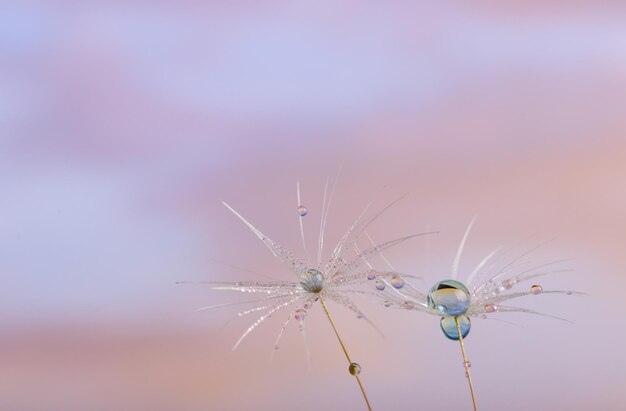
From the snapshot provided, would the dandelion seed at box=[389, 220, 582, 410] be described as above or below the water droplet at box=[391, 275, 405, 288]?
below

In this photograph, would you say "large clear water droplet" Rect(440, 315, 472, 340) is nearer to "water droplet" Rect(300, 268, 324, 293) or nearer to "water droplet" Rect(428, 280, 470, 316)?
"water droplet" Rect(428, 280, 470, 316)

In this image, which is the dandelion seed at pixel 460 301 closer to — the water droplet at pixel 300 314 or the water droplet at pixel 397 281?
the water droplet at pixel 397 281

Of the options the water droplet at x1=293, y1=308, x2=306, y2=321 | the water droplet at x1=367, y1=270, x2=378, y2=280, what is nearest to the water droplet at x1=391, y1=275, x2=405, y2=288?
the water droplet at x1=367, y1=270, x2=378, y2=280

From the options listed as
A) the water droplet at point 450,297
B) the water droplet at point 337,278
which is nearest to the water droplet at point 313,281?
the water droplet at point 337,278

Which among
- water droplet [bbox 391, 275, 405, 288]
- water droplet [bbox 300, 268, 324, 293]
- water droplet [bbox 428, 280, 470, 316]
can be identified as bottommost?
water droplet [bbox 428, 280, 470, 316]

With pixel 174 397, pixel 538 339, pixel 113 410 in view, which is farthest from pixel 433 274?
pixel 113 410

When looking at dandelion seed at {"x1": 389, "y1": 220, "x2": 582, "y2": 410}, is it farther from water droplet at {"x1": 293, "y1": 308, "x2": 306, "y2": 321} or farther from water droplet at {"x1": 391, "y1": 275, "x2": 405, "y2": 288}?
water droplet at {"x1": 293, "y1": 308, "x2": 306, "y2": 321}

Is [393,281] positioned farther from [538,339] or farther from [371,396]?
[538,339]
